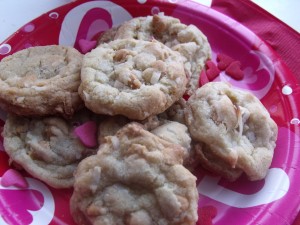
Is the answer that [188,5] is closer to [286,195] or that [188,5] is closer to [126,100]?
[126,100]

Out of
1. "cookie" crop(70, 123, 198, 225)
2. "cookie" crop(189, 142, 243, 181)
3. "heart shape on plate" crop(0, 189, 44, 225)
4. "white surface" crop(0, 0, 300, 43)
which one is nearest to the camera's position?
"cookie" crop(70, 123, 198, 225)

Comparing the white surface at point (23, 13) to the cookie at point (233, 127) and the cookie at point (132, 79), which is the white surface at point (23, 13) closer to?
the cookie at point (132, 79)

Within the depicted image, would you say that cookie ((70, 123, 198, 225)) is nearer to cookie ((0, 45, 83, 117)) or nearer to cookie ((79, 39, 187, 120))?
cookie ((79, 39, 187, 120))

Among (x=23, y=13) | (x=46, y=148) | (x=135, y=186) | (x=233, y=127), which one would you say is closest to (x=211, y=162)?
(x=233, y=127)

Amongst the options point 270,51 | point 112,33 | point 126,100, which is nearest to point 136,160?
point 126,100

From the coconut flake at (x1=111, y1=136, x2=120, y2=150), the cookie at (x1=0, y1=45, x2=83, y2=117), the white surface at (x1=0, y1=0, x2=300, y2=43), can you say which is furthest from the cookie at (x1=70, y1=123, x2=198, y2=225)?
the white surface at (x1=0, y1=0, x2=300, y2=43)

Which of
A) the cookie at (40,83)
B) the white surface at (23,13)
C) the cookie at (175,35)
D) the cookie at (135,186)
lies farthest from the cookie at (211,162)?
the white surface at (23,13)
